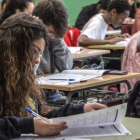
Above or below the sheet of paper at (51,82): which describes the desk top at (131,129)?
above

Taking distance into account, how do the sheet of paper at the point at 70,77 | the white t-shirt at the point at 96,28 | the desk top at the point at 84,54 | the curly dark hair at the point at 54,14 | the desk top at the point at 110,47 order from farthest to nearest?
the white t-shirt at the point at 96,28 < the desk top at the point at 110,47 < the desk top at the point at 84,54 < the curly dark hair at the point at 54,14 < the sheet of paper at the point at 70,77

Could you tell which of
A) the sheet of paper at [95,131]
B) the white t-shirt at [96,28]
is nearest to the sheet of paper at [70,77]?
the sheet of paper at [95,131]

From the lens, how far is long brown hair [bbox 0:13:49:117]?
1858mm

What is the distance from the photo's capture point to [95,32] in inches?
228

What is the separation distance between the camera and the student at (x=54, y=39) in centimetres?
334

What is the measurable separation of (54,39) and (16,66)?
1.73 meters

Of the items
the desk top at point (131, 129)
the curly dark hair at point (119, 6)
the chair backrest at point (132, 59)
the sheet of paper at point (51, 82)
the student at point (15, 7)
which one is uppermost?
the student at point (15, 7)

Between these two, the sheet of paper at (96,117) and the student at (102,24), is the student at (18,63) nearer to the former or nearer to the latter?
the sheet of paper at (96,117)

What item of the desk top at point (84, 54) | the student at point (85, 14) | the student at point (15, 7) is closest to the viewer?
the desk top at point (84, 54)

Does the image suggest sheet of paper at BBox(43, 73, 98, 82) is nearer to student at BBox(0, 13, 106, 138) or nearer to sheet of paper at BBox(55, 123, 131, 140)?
student at BBox(0, 13, 106, 138)

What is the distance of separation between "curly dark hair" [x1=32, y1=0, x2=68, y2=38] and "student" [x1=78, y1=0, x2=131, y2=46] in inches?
79.2

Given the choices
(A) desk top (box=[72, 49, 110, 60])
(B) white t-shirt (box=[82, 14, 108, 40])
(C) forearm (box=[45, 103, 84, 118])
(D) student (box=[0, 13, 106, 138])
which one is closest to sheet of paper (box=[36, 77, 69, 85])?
(C) forearm (box=[45, 103, 84, 118])

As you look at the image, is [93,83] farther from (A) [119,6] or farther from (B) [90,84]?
(A) [119,6]

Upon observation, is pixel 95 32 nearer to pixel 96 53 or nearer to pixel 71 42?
pixel 71 42
